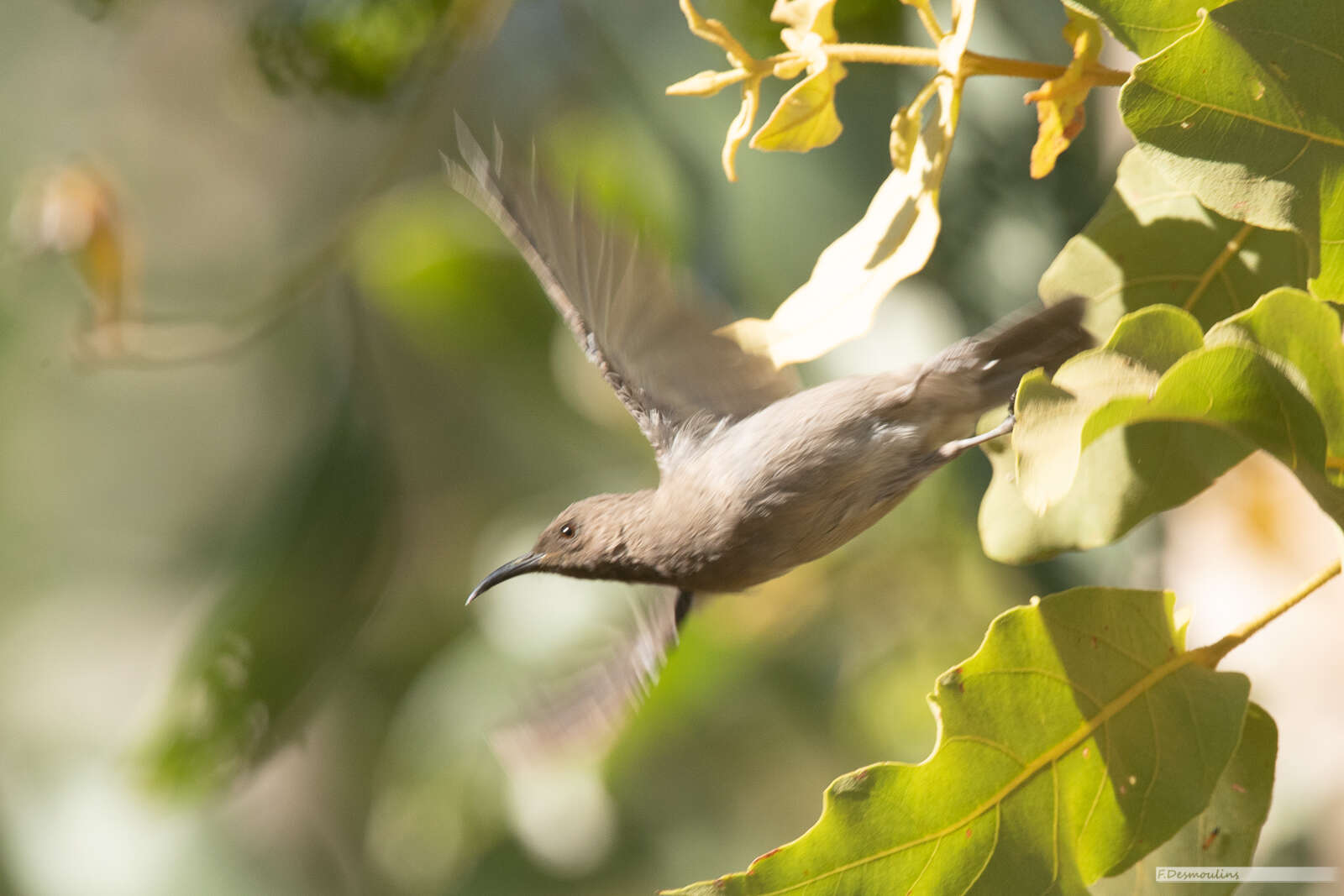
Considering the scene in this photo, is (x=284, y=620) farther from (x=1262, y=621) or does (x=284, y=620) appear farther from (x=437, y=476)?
(x=1262, y=621)

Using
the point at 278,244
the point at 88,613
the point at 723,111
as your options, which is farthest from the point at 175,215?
the point at 723,111

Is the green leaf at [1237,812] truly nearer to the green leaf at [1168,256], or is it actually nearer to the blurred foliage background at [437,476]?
the green leaf at [1168,256]

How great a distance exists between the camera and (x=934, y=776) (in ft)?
1.64

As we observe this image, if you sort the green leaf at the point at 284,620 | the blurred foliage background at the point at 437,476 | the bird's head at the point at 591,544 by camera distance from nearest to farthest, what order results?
the bird's head at the point at 591,544 < the blurred foliage background at the point at 437,476 < the green leaf at the point at 284,620

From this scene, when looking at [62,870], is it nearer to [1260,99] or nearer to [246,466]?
[246,466]

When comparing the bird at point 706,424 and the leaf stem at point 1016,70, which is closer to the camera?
the leaf stem at point 1016,70

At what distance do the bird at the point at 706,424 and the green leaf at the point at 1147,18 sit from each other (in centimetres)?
21

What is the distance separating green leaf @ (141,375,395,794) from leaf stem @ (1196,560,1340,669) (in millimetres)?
1309

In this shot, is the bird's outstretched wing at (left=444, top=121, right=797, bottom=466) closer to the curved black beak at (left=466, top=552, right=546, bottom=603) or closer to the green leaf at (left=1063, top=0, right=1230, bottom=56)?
the curved black beak at (left=466, top=552, right=546, bottom=603)

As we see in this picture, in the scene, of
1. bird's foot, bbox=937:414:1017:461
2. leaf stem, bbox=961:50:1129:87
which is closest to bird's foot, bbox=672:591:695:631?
bird's foot, bbox=937:414:1017:461

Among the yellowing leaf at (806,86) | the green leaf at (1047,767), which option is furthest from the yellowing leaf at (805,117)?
the green leaf at (1047,767)

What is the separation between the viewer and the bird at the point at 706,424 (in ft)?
2.32

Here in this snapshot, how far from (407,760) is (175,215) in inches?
60.3

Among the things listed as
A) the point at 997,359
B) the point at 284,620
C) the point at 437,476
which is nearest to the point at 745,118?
the point at 997,359
